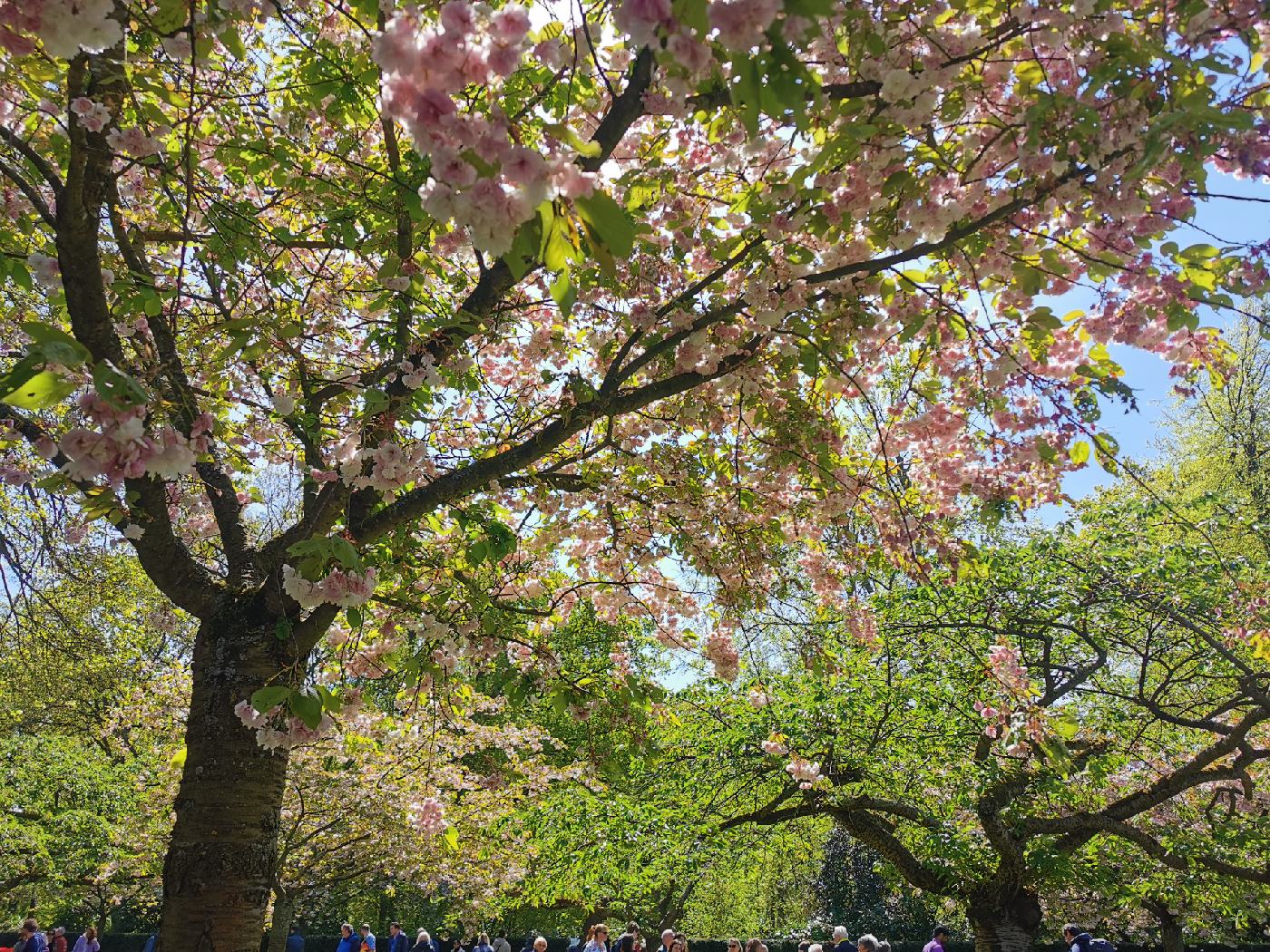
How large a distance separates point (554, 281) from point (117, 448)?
1.11 meters

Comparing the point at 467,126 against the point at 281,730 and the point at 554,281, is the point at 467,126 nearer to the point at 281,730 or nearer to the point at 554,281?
the point at 554,281

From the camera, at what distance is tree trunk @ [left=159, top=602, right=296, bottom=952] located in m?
3.12

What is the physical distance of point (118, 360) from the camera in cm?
316

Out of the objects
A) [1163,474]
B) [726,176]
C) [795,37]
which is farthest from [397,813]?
[1163,474]

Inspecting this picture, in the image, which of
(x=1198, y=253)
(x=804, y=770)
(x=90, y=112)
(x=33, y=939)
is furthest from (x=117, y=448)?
(x=33, y=939)

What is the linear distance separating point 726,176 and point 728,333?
0.73m

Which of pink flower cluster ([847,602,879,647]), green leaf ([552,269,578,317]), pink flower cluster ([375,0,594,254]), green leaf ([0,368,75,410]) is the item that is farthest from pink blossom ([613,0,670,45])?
pink flower cluster ([847,602,879,647])

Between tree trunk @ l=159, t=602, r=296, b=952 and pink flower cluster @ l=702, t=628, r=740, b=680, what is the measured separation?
292 cm

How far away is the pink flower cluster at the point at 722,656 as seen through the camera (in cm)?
568

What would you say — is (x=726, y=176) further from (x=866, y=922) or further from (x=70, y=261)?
(x=866, y=922)

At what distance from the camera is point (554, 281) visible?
1700 mm

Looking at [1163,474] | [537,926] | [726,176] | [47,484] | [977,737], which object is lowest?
[537,926]

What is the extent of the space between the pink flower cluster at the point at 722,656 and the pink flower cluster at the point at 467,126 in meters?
4.38

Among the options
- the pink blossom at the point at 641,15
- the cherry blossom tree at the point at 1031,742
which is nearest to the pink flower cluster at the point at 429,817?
the cherry blossom tree at the point at 1031,742
